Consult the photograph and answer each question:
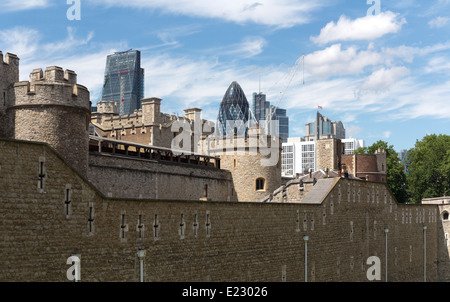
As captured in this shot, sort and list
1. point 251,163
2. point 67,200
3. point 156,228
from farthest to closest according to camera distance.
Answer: point 251,163 → point 156,228 → point 67,200

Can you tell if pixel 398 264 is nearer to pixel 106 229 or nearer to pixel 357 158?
pixel 357 158

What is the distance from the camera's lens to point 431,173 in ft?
298

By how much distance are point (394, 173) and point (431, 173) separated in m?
5.15

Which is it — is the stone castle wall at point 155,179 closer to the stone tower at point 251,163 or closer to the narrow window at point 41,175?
the stone tower at point 251,163

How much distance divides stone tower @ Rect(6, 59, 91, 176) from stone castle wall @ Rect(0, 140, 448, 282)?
722 cm

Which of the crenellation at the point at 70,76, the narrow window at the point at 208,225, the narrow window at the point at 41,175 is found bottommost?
the narrow window at the point at 208,225

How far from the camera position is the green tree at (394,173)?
92.2m

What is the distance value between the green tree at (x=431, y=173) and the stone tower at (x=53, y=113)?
6829 cm

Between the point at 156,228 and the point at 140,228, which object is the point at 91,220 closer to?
the point at 140,228

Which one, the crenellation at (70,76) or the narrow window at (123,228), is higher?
the crenellation at (70,76)

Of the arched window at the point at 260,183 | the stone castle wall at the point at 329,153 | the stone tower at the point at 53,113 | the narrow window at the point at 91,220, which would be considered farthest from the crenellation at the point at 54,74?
the stone castle wall at the point at 329,153

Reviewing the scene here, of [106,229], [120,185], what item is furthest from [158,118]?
[106,229]

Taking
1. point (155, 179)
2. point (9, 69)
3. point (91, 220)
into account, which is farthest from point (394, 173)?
point (91, 220)
